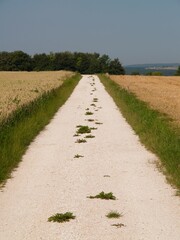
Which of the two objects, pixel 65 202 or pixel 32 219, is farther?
pixel 65 202

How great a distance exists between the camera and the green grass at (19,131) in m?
11.3

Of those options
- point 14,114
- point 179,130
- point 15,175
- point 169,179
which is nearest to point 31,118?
point 14,114

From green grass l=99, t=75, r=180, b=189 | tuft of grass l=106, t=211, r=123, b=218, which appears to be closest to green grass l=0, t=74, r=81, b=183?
tuft of grass l=106, t=211, r=123, b=218

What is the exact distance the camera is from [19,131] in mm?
14672

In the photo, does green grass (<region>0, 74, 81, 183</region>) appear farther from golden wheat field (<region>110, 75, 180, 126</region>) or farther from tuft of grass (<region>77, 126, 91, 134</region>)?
golden wheat field (<region>110, 75, 180, 126</region>)

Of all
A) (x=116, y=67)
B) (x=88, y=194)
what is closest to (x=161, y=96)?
(x=88, y=194)

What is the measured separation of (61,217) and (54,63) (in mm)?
145892

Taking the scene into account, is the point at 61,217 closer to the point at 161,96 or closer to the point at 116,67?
the point at 161,96

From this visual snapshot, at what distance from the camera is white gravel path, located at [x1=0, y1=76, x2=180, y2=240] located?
7059mm

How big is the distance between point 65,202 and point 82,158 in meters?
3.90

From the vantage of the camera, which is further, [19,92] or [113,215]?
[19,92]

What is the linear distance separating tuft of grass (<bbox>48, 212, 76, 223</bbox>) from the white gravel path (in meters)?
0.12

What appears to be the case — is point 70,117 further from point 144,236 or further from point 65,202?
point 144,236

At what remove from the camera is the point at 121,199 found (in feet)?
28.3
